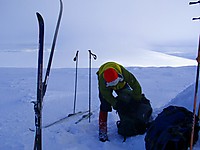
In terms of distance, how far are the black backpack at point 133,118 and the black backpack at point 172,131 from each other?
684 millimetres

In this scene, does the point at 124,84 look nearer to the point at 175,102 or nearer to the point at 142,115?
the point at 142,115

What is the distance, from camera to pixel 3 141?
4.83 metres

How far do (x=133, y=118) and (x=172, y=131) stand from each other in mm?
1174

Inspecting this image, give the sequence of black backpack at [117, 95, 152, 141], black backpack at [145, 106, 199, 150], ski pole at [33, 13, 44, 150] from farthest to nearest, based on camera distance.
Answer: black backpack at [117, 95, 152, 141]
black backpack at [145, 106, 199, 150]
ski pole at [33, 13, 44, 150]

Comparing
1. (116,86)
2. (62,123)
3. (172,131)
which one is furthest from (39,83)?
(62,123)

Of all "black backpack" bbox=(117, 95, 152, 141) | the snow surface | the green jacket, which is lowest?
the snow surface

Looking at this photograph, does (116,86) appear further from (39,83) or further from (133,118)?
(39,83)

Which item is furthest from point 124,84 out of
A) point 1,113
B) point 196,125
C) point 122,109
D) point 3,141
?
point 1,113

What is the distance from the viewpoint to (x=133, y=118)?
4.43m

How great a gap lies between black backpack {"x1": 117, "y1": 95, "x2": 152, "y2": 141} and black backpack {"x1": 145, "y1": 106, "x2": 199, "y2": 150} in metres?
0.68

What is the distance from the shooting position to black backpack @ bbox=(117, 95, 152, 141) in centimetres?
441

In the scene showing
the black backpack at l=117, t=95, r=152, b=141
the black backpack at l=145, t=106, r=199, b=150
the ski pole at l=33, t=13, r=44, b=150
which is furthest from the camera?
the black backpack at l=117, t=95, r=152, b=141

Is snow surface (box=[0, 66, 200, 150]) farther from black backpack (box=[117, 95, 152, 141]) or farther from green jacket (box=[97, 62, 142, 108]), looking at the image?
green jacket (box=[97, 62, 142, 108])

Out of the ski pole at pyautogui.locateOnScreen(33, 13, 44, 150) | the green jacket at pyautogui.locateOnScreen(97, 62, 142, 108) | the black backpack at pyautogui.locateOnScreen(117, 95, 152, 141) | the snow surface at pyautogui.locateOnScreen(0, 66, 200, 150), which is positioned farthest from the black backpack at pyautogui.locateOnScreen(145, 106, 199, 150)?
the ski pole at pyautogui.locateOnScreen(33, 13, 44, 150)
